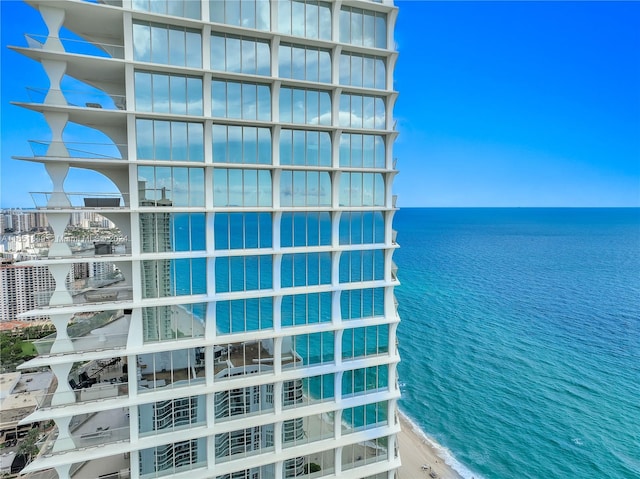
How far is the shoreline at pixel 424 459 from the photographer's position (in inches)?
1130

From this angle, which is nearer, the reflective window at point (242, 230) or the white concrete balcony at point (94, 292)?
the white concrete balcony at point (94, 292)

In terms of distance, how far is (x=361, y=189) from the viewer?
18.9 meters

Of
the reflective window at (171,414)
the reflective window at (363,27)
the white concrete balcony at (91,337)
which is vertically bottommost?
the reflective window at (171,414)

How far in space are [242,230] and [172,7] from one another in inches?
364

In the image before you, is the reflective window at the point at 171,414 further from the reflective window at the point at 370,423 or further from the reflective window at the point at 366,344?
the reflective window at the point at 366,344

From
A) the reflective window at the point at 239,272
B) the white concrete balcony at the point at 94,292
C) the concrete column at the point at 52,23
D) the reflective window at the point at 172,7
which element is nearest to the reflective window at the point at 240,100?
the reflective window at the point at 172,7

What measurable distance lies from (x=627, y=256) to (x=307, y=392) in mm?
125234

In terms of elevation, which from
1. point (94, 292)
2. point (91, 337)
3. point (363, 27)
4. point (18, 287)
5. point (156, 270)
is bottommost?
point (18, 287)

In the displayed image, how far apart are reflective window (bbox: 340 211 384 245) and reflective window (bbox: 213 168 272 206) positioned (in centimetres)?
403

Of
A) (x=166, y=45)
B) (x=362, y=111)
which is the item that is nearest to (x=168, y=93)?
(x=166, y=45)

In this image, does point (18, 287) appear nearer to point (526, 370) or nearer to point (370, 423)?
point (370, 423)

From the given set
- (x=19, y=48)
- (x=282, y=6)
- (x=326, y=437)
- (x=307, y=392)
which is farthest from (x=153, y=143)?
(x=326, y=437)

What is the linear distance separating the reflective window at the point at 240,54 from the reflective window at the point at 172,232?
639 cm

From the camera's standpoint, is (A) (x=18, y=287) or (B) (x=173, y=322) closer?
(B) (x=173, y=322)
